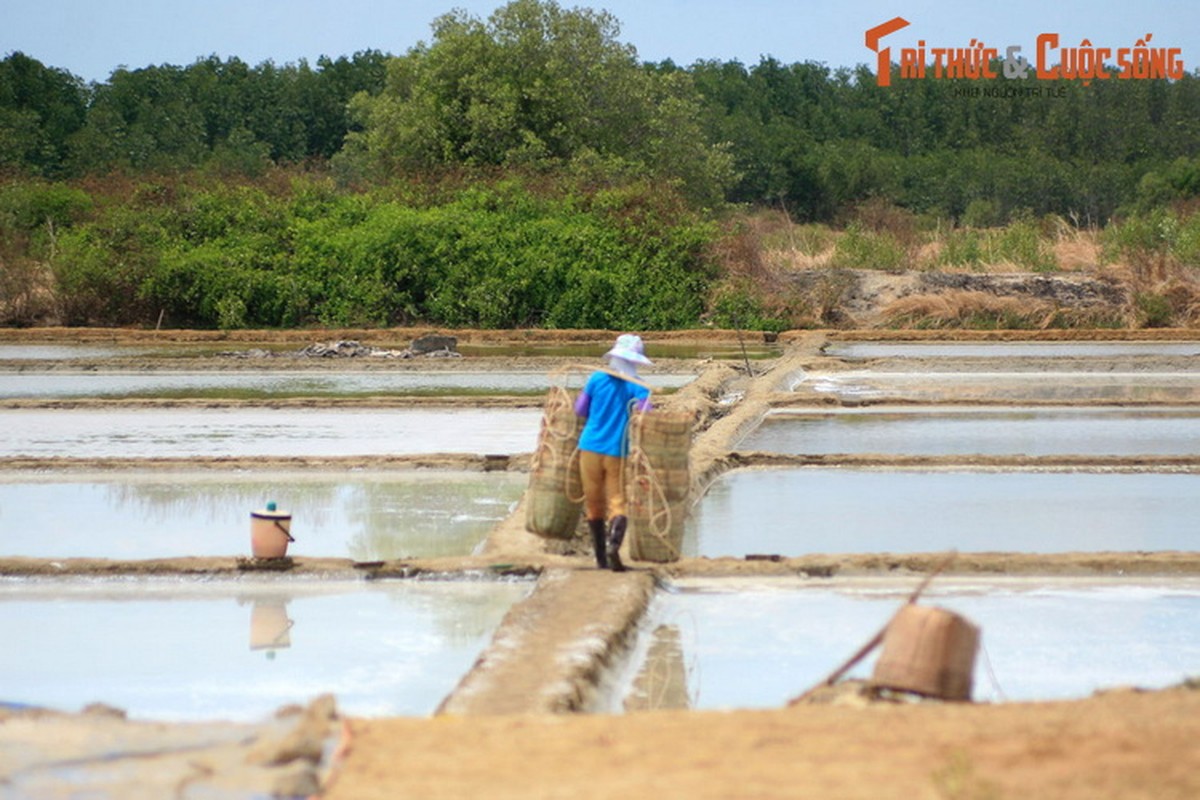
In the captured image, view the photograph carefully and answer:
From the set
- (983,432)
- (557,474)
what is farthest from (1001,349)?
(557,474)

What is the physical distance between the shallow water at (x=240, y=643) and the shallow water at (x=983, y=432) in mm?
4654

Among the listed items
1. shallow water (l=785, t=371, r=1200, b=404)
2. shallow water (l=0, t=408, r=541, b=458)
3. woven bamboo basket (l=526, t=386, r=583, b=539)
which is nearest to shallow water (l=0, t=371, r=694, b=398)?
shallow water (l=0, t=408, r=541, b=458)

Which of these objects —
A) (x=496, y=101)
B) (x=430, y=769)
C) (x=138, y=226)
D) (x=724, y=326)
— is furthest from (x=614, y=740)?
(x=496, y=101)

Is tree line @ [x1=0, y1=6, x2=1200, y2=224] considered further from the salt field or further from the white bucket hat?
the white bucket hat

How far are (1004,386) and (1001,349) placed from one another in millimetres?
4241

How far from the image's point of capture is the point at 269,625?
19.0ft

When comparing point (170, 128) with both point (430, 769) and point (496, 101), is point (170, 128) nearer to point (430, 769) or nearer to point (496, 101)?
point (496, 101)

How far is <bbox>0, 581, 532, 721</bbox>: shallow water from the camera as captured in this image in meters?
4.83

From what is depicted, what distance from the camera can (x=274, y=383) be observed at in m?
15.6

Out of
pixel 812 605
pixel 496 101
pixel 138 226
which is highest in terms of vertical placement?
pixel 496 101

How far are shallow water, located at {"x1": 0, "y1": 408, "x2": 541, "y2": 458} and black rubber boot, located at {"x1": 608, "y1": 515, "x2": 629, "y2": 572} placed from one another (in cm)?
385

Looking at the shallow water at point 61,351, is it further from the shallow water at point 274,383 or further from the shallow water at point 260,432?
the shallow water at point 260,432

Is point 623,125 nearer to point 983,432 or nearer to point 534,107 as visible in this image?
point 534,107

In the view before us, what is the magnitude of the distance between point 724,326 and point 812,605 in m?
15.7
